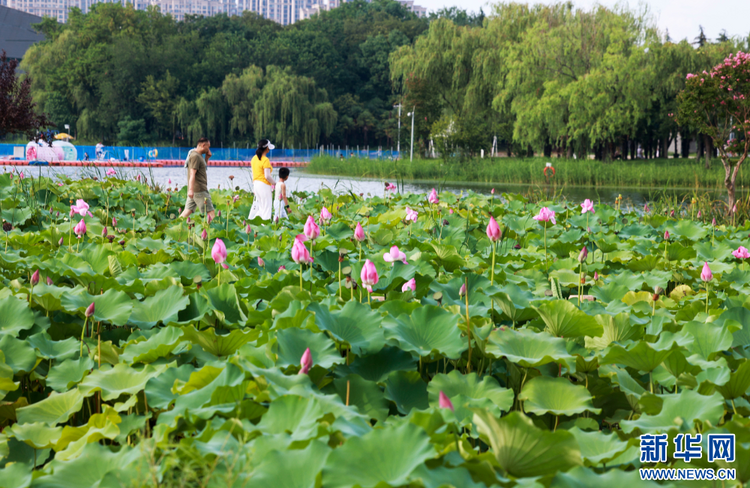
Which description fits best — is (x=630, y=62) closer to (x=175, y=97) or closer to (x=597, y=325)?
(x=597, y=325)

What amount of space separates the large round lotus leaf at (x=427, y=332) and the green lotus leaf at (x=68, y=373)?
781 millimetres

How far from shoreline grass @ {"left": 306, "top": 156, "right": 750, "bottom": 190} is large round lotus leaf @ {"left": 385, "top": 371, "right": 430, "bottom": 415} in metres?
15.6

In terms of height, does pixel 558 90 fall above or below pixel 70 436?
above

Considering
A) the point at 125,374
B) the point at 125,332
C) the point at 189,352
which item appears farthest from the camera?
the point at 125,332

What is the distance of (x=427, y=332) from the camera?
5.12ft

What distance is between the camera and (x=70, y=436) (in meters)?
1.23

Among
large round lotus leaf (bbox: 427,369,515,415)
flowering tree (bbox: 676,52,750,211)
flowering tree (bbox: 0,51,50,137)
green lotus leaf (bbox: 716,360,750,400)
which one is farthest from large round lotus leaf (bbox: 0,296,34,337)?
flowering tree (bbox: 676,52,750,211)

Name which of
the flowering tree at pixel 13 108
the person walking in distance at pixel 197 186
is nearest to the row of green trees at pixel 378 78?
the flowering tree at pixel 13 108

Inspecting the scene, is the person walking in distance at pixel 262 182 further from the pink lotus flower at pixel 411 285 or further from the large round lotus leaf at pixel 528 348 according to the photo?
the large round lotus leaf at pixel 528 348

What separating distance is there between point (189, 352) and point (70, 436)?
0.41 metres

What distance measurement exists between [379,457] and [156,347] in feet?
2.73

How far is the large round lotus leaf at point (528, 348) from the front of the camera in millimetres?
1420

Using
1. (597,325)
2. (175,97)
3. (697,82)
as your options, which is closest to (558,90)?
(697,82)

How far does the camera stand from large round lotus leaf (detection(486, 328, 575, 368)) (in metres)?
1.42
